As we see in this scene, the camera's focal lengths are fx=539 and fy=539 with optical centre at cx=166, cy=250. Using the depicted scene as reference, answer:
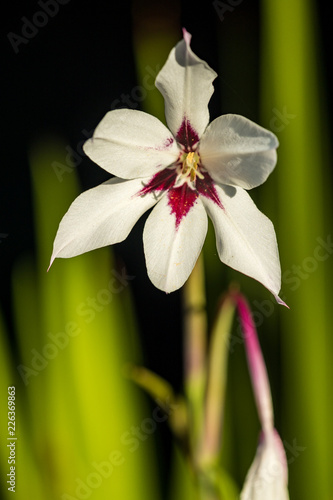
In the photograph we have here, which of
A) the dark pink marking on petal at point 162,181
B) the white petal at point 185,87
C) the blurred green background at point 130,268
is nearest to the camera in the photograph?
the white petal at point 185,87

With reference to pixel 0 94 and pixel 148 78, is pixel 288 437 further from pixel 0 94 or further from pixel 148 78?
pixel 0 94

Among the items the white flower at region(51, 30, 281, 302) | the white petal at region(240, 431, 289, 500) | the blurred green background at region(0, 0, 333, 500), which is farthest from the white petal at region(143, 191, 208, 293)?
the blurred green background at region(0, 0, 333, 500)

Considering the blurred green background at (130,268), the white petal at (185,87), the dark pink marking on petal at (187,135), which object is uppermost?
the white petal at (185,87)

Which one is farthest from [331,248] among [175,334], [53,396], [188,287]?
[53,396]

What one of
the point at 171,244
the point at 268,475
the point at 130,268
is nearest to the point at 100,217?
the point at 171,244

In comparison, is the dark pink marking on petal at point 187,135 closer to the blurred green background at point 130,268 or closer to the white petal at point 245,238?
the white petal at point 245,238

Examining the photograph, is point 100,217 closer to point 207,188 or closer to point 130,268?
point 207,188

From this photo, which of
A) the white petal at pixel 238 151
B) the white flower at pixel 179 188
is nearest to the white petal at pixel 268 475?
the white flower at pixel 179 188

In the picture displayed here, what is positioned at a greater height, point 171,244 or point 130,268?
point 171,244
